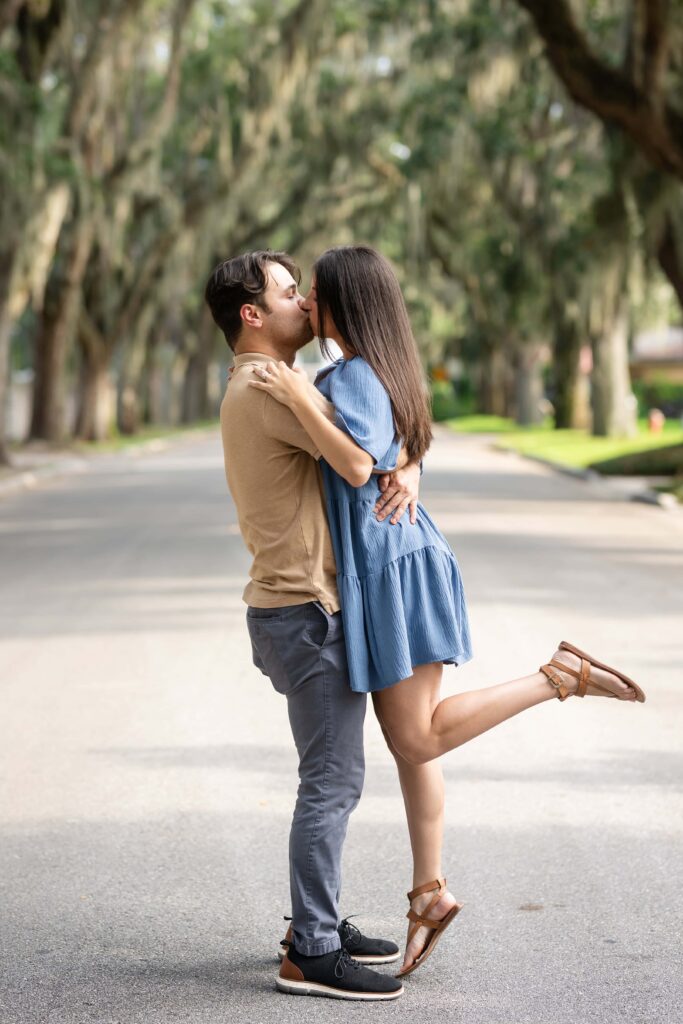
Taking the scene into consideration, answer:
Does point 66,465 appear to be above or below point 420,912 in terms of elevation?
below

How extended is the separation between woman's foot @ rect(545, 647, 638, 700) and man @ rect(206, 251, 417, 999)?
53 cm

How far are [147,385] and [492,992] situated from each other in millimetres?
51675

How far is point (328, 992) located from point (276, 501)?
1.20 meters

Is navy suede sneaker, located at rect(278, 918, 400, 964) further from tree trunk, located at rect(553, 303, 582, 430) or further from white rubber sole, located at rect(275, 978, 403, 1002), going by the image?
tree trunk, located at rect(553, 303, 582, 430)

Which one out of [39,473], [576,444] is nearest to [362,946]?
[39,473]

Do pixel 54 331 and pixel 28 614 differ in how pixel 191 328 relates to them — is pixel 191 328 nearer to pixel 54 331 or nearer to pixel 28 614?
pixel 54 331

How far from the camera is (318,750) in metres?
3.95

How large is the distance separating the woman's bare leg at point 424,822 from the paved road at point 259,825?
0.19 m

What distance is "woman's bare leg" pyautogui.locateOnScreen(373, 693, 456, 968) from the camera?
13.5 feet

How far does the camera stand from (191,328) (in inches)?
2281

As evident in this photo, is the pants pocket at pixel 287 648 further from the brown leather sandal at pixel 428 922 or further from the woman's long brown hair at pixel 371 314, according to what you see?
the brown leather sandal at pixel 428 922

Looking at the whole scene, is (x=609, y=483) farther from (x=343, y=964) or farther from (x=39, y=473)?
(x=343, y=964)

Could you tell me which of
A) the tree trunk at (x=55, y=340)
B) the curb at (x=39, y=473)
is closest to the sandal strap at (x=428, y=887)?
the curb at (x=39, y=473)

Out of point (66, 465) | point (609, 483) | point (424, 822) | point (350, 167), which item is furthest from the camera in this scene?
point (350, 167)
